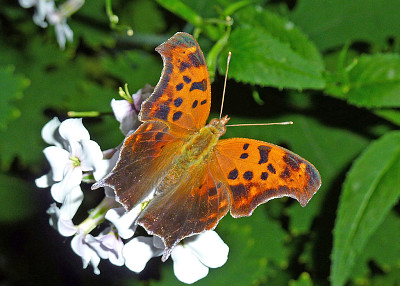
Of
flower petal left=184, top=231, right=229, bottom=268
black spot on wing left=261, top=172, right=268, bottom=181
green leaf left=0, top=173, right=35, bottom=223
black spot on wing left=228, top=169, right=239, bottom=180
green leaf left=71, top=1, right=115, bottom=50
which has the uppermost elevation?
black spot on wing left=261, top=172, right=268, bottom=181

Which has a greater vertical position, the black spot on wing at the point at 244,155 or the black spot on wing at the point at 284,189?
the black spot on wing at the point at 244,155

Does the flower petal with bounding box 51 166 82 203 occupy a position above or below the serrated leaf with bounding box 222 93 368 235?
above

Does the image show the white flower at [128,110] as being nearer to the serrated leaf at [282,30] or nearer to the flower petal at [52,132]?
the flower petal at [52,132]

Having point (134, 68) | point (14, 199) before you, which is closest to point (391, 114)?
point (134, 68)

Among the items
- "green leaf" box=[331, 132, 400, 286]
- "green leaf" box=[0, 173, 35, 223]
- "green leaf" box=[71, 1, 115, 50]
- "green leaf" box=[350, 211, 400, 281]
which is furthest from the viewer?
"green leaf" box=[0, 173, 35, 223]

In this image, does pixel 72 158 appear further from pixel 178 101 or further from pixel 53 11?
pixel 53 11

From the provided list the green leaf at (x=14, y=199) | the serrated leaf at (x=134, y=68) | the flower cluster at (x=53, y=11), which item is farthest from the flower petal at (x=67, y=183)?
the green leaf at (x=14, y=199)

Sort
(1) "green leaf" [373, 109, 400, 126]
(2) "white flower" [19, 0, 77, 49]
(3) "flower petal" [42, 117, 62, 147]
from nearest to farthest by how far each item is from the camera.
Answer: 1. (3) "flower petal" [42, 117, 62, 147]
2. (1) "green leaf" [373, 109, 400, 126]
3. (2) "white flower" [19, 0, 77, 49]

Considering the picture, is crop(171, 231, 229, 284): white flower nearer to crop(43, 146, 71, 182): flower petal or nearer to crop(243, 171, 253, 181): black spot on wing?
crop(243, 171, 253, 181): black spot on wing

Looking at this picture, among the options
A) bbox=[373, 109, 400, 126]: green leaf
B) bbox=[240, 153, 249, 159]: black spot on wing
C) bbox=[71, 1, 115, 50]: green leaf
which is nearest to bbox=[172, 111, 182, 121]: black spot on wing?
bbox=[240, 153, 249, 159]: black spot on wing
